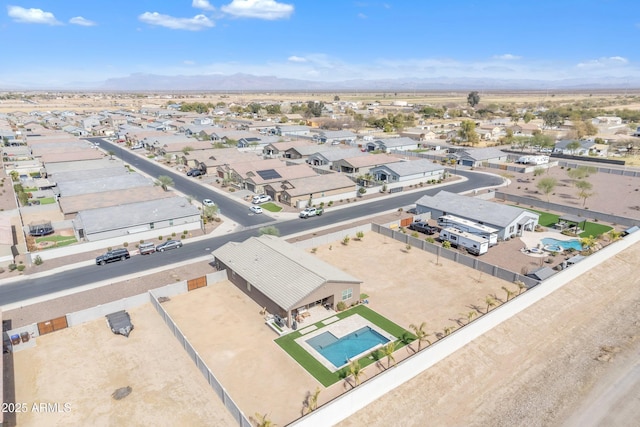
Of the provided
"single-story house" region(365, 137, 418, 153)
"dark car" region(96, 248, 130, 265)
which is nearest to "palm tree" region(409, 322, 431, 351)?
"dark car" region(96, 248, 130, 265)

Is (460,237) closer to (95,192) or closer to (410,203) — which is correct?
(410,203)

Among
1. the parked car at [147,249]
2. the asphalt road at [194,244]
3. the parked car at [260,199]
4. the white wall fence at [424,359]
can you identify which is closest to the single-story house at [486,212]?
the asphalt road at [194,244]

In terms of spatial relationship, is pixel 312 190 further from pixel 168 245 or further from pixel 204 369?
pixel 204 369

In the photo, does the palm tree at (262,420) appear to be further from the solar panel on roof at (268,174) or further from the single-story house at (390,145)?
the single-story house at (390,145)

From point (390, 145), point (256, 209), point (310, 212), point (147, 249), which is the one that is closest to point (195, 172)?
point (256, 209)

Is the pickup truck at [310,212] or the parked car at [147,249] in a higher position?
the pickup truck at [310,212]

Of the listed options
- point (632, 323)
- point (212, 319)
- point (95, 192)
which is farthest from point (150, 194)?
point (632, 323)

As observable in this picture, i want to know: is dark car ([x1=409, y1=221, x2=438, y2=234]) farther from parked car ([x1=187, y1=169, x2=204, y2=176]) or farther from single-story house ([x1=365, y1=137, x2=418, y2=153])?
single-story house ([x1=365, y1=137, x2=418, y2=153])
